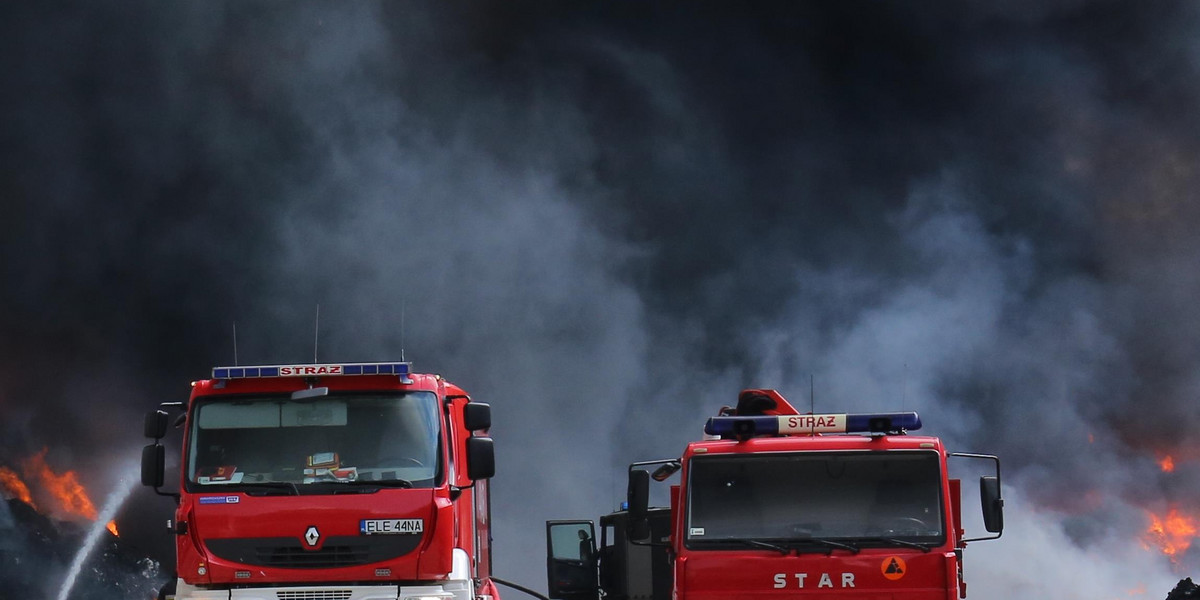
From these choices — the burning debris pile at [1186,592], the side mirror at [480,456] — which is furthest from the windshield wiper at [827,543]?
the burning debris pile at [1186,592]

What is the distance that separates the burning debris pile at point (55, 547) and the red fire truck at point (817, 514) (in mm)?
31237

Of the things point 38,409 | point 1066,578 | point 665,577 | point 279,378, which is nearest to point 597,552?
point 665,577

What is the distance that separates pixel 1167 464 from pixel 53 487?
33.7 m

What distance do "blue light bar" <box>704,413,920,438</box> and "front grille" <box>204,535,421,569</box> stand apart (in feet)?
11.0

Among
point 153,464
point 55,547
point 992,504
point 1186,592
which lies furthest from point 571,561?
point 55,547

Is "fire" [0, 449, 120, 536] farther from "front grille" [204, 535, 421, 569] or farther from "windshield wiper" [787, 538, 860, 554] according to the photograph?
"windshield wiper" [787, 538, 860, 554]

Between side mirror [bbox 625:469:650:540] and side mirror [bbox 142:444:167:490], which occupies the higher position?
side mirror [bbox 142:444:167:490]

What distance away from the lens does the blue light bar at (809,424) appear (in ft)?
41.0

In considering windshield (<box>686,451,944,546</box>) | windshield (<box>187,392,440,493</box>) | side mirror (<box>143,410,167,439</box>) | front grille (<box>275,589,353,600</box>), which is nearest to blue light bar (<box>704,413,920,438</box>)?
windshield (<box>686,451,944,546</box>)

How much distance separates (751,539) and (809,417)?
5.35 feet

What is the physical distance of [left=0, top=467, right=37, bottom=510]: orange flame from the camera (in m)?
42.4

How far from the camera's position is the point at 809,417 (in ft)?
42.3

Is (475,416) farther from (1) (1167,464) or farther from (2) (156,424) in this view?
(1) (1167,464)

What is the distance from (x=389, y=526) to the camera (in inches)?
535
